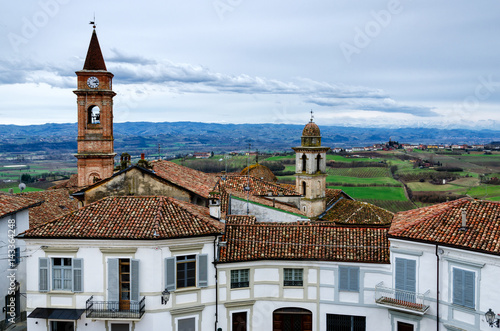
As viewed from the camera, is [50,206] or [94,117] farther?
[94,117]

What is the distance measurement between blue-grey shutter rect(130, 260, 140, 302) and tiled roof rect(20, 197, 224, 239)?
4.38ft

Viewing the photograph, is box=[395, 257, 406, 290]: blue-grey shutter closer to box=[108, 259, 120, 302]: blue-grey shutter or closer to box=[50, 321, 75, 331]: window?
box=[108, 259, 120, 302]: blue-grey shutter

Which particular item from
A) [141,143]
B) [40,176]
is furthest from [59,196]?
[141,143]

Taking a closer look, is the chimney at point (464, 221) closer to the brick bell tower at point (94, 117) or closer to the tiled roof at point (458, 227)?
the tiled roof at point (458, 227)

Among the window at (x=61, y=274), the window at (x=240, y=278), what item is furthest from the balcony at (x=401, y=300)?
the window at (x=61, y=274)

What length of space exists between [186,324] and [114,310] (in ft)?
11.4

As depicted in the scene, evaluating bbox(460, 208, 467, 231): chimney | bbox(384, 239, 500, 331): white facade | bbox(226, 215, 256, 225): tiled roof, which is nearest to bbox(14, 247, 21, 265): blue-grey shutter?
bbox(226, 215, 256, 225): tiled roof

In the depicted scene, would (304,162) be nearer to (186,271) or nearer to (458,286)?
(186,271)

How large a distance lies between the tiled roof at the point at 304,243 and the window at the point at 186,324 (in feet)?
10.9

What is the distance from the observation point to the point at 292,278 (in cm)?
2212

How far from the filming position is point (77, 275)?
20.6m

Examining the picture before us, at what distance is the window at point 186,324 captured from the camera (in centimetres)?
2108

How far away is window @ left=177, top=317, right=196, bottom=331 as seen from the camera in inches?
830

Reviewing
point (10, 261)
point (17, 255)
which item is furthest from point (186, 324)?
point (17, 255)
